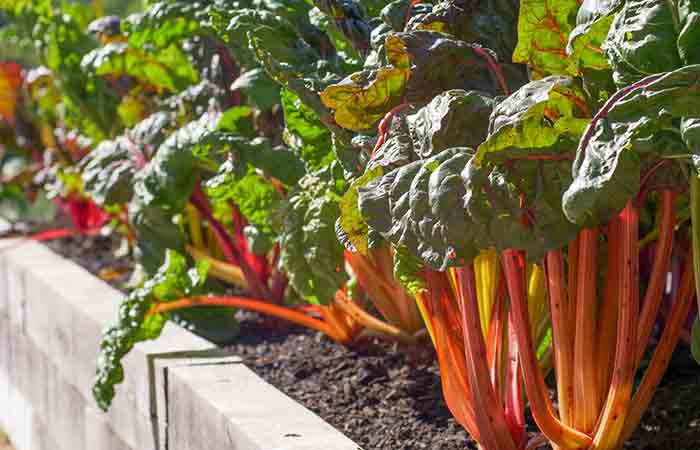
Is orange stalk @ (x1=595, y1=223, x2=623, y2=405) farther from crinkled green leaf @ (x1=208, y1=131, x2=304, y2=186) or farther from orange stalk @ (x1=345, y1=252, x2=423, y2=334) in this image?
crinkled green leaf @ (x1=208, y1=131, x2=304, y2=186)

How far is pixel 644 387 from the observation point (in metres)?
1.60

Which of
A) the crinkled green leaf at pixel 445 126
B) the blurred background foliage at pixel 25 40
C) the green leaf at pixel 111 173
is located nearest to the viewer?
the crinkled green leaf at pixel 445 126

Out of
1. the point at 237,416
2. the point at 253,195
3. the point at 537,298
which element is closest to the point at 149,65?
the point at 253,195

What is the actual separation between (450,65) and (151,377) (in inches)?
44.3

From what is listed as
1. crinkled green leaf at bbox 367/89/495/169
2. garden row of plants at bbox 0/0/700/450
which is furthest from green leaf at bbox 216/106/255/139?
crinkled green leaf at bbox 367/89/495/169

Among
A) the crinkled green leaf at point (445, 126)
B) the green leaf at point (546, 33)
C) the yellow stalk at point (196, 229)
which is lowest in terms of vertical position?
the yellow stalk at point (196, 229)

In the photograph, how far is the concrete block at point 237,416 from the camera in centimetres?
174

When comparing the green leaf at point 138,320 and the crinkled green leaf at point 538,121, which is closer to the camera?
the crinkled green leaf at point 538,121

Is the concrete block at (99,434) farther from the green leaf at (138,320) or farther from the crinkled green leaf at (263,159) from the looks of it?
the crinkled green leaf at (263,159)

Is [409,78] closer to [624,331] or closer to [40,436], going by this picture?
[624,331]

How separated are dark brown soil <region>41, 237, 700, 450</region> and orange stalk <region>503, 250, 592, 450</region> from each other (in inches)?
10.2

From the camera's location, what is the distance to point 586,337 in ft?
5.04

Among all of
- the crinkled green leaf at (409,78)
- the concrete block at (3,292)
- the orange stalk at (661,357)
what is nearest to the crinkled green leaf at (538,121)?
the crinkled green leaf at (409,78)

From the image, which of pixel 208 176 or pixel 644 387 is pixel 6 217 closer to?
pixel 208 176
